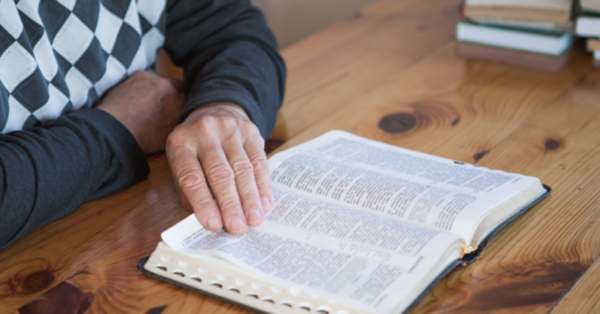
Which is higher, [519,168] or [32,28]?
[32,28]

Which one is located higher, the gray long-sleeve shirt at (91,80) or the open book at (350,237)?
the gray long-sleeve shirt at (91,80)

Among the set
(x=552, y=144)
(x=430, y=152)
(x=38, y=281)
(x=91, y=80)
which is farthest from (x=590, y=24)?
(x=38, y=281)

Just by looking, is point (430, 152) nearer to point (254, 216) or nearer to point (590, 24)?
point (254, 216)

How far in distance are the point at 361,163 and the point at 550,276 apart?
0.80 feet

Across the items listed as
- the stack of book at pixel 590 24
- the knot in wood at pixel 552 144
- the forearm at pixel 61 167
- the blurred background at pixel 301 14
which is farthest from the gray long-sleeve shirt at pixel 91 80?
the blurred background at pixel 301 14

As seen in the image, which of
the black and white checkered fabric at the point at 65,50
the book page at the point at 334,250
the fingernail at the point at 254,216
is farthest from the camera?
the black and white checkered fabric at the point at 65,50

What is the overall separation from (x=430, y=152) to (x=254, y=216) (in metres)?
0.32

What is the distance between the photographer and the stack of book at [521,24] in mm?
1077

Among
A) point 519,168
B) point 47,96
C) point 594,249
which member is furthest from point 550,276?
point 47,96

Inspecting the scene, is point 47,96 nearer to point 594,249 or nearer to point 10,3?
point 10,3

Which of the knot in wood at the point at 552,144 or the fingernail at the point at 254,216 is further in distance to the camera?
the knot in wood at the point at 552,144

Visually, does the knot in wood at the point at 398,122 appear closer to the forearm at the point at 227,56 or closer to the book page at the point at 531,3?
the forearm at the point at 227,56

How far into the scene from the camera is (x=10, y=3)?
2.31ft

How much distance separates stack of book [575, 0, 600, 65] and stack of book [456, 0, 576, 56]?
0.03m
